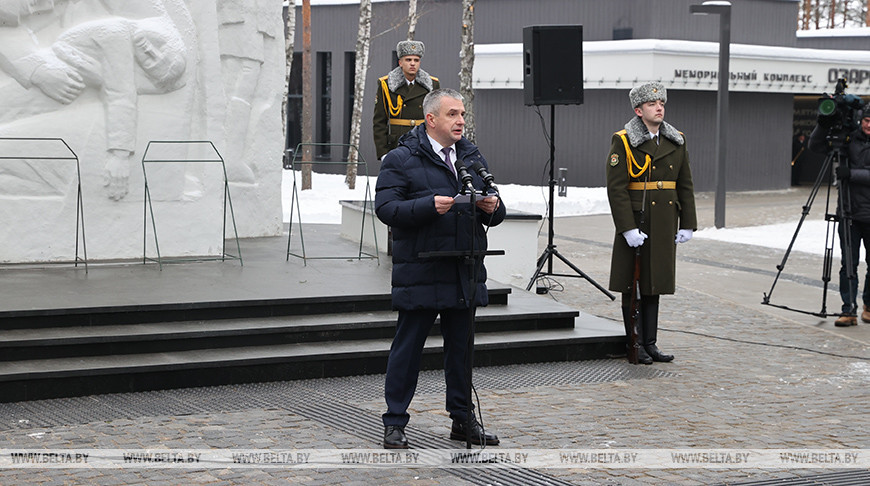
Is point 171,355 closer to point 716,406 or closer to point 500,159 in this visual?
point 716,406

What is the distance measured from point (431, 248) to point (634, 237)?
2763 mm

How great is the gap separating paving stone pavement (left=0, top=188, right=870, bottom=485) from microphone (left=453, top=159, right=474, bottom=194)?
143cm

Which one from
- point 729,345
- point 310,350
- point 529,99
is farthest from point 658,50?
point 310,350

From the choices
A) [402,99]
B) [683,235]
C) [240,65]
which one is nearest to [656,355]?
[683,235]

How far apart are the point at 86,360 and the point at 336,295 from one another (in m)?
1.98

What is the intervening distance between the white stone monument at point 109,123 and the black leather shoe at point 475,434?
5.16 m

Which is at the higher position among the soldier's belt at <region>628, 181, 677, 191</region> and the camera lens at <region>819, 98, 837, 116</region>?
the camera lens at <region>819, 98, 837, 116</region>

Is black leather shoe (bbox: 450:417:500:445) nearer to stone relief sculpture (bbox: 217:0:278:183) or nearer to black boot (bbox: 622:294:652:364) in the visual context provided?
black boot (bbox: 622:294:652:364)

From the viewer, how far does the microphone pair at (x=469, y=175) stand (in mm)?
5793

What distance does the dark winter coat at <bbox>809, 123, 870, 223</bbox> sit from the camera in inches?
412

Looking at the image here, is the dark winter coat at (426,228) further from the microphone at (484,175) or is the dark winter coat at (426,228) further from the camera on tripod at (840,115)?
the camera on tripod at (840,115)

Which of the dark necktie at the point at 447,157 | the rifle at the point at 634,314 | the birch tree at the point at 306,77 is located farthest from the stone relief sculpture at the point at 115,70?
the birch tree at the point at 306,77

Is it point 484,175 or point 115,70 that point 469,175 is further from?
point 115,70

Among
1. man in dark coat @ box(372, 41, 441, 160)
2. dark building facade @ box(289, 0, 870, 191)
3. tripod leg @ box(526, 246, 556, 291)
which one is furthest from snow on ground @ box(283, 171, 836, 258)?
man in dark coat @ box(372, 41, 441, 160)
